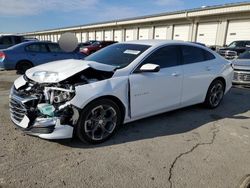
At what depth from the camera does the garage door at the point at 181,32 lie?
1008 inches

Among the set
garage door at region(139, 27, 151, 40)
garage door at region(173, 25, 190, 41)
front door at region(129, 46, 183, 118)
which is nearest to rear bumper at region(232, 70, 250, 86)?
front door at region(129, 46, 183, 118)

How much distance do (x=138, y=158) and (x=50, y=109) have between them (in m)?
1.36

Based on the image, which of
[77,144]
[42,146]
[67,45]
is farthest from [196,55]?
[67,45]

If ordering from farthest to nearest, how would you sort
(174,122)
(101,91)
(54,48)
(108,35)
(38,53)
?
1. (108,35)
2. (54,48)
3. (38,53)
4. (174,122)
5. (101,91)

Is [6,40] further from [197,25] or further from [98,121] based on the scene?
[197,25]

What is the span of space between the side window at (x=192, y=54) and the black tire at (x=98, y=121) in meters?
1.92

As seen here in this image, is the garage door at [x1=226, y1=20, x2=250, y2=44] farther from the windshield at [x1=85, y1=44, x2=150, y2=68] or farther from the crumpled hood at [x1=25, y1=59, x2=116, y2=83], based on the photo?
the crumpled hood at [x1=25, y1=59, x2=116, y2=83]

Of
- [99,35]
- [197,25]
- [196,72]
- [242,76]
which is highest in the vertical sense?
[197,25]

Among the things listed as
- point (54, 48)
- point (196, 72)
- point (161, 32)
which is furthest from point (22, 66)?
point (161, 32)

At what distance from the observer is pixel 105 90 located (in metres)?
3.46

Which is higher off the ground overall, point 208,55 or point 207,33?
point 207,33

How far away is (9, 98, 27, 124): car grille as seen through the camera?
11.1 feet

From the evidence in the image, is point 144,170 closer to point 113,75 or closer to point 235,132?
point 113,75

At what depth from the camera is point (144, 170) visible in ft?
9.72
